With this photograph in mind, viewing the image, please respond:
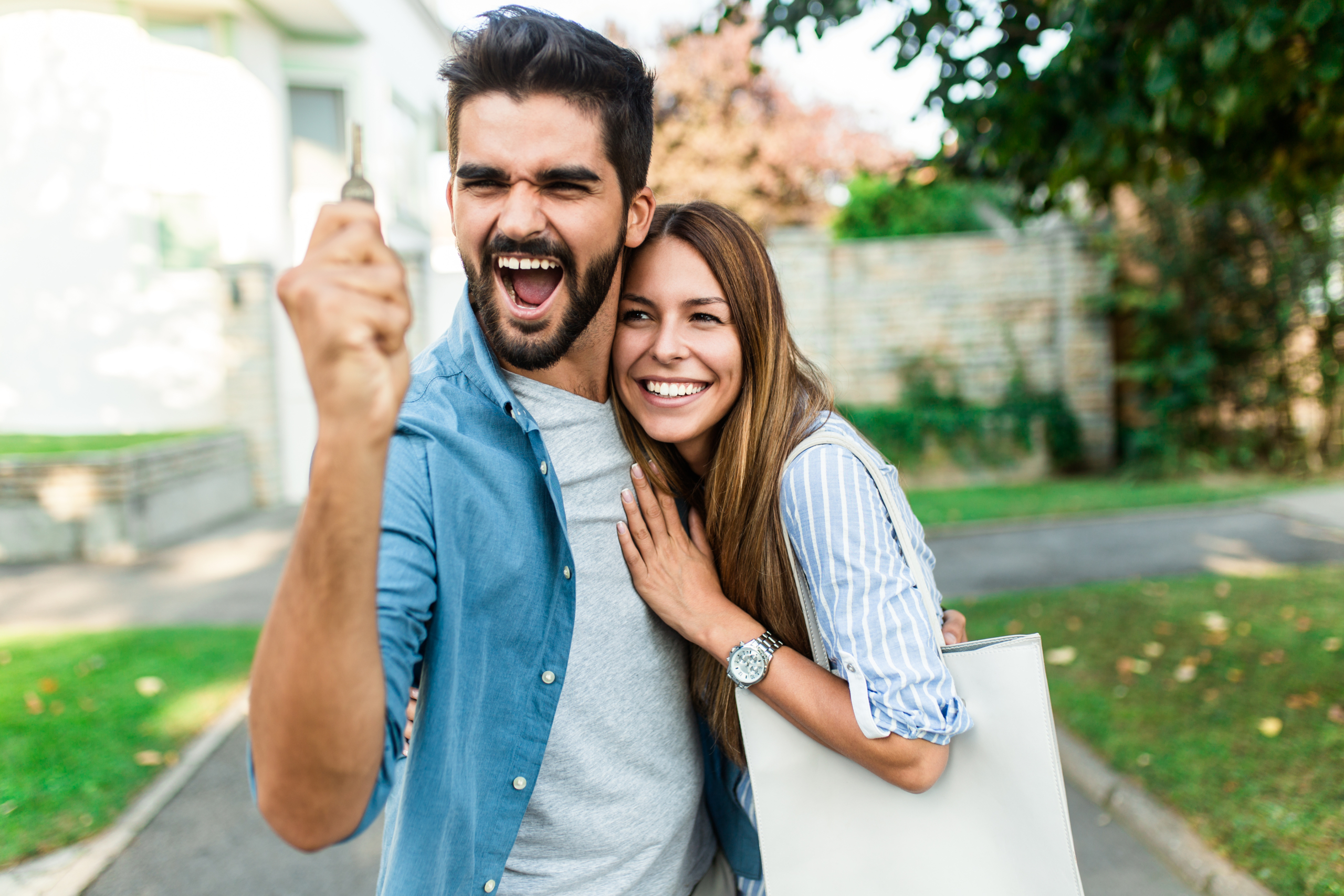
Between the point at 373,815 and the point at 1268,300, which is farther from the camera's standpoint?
the point at 1268,300

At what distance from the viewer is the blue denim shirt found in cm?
138

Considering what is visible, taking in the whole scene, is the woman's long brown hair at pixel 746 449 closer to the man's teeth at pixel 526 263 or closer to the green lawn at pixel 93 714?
the man's teeth at pixel 526 263

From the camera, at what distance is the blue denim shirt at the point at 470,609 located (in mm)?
1382

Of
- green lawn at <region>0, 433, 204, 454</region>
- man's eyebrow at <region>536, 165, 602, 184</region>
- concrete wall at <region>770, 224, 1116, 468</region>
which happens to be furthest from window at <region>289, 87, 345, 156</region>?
man's eyebrow at <region>536, 165, 602, 184</region>

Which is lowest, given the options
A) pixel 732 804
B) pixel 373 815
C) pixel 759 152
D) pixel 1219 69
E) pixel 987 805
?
pixel 732 804

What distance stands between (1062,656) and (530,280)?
15.6 ft

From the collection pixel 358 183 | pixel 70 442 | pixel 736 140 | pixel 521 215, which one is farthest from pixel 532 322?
pixel 736 140

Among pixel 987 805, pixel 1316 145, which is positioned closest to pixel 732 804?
pixel 987 805

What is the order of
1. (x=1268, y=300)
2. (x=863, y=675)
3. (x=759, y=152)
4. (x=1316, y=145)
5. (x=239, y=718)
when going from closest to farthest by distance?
(x=863, y=675) → (x=1316, y=145) → (x=239, y=718) → (x=1268, y=300) → (x=759, y=152)

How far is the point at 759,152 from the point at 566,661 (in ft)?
57.4

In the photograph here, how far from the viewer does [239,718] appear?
4.84 m

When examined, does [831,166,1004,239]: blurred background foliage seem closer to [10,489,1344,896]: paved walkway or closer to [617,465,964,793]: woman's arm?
[10,489,1344,896]: paved walkway

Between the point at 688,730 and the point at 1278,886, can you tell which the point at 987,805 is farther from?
the point at 1278,886

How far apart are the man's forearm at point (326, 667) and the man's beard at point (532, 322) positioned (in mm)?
723
